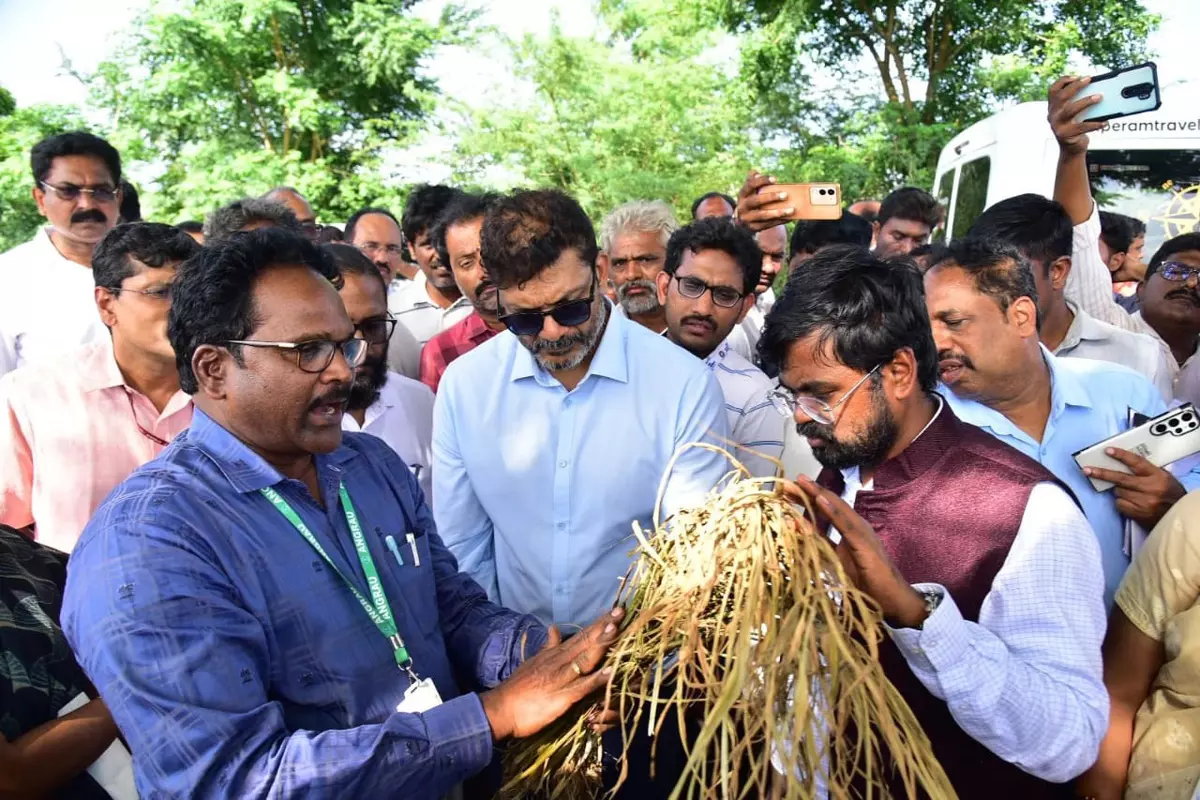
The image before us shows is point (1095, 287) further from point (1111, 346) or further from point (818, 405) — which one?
point (818, 405)

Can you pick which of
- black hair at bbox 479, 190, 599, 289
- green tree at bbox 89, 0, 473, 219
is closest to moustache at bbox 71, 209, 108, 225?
black hair at bbox 479, 190, 599, 289

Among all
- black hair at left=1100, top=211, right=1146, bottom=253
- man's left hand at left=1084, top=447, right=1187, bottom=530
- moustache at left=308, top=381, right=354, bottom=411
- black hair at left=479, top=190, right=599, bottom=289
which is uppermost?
black hair at left=479, top=190, right=599, bottom=289

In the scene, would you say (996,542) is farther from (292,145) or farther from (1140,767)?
(292,145)

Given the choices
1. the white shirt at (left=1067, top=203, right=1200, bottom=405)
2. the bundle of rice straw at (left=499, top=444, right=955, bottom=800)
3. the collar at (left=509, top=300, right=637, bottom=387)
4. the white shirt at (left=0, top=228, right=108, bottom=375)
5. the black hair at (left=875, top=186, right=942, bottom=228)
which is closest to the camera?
the bundle of rice straw at (left=499, top=444, right=955, bottom=800)

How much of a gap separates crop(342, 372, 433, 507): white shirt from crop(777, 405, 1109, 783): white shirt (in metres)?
2.30

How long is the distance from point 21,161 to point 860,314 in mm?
17668

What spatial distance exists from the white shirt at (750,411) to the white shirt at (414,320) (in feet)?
5.29

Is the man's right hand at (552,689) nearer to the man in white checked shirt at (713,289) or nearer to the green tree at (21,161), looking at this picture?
the man in white checked shirt at (713,289)

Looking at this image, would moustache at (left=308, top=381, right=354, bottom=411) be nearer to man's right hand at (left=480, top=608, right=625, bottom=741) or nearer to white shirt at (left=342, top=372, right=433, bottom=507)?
man's right hand at (left=480, top=608, right=625, bottom=741)

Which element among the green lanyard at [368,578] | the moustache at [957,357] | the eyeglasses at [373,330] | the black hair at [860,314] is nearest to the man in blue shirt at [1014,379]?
the moustache at [957,357]

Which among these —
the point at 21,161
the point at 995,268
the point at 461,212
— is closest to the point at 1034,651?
the point at 995,268

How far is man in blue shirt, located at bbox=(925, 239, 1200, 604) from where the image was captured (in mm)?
2707

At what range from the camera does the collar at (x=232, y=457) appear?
1896 mm

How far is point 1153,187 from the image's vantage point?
7.15m
